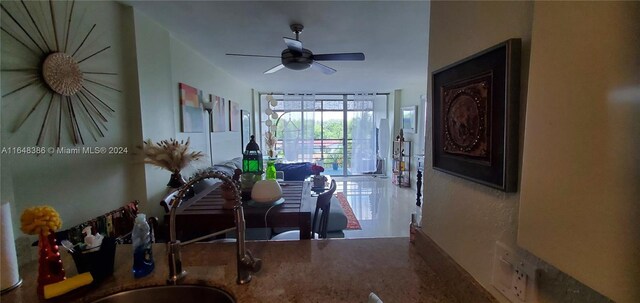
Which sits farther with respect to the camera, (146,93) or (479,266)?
(146,93)

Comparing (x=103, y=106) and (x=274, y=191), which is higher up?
(x=103, y=106)

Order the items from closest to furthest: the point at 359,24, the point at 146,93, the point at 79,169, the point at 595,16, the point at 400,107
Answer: the point at 595,16, the point at 79,169, the point at 146,93, the point at 359,24, the point at 400,107

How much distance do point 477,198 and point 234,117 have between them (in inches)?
192

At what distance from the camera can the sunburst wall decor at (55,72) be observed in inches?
54.7

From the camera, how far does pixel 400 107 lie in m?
6.84

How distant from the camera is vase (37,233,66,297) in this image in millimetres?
883

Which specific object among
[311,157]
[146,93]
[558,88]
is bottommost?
[311,157]

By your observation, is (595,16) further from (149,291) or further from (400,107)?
(400,107)

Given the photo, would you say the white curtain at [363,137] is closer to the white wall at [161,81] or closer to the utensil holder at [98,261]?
the white wall at [161,81]

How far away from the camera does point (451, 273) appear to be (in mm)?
858

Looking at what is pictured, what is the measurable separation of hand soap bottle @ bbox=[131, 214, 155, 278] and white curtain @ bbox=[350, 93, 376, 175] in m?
6.46

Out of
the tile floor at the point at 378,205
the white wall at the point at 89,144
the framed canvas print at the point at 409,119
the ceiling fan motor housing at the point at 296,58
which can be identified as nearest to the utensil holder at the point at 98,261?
the white wall at the point at 89,144

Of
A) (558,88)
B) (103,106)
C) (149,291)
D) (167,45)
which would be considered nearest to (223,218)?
(149,291)

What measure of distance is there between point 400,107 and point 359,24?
4700 mm
